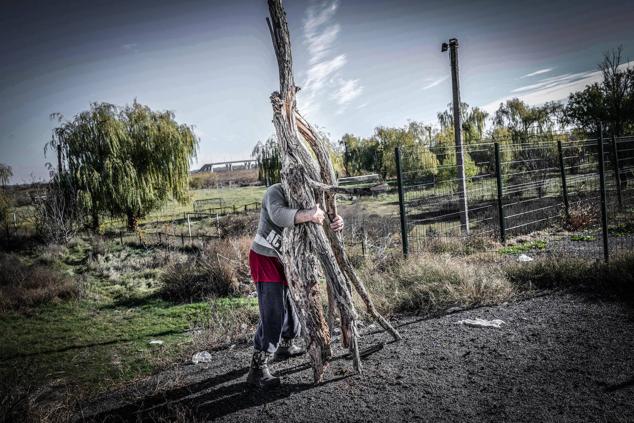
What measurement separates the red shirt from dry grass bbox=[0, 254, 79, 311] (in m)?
8.33

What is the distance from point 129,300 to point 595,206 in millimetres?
14176

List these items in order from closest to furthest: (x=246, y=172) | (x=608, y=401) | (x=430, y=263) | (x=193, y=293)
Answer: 1. (x=608, y=401)
2. (x=430, y=263)
3. (x=193, y=293)
4. (x=246, y=172)

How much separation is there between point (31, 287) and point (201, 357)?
8251 mm

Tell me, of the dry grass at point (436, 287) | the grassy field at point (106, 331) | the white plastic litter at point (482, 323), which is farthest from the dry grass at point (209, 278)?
the white plastic litter at point (482, 323)

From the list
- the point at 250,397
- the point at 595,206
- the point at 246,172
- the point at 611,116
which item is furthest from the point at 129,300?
the point at 246,172

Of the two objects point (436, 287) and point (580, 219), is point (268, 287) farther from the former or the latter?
point (580, 219)

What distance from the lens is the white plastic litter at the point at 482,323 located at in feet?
14.2

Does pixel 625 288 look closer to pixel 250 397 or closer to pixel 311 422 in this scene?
pixel 311 422

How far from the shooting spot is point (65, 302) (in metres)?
8.97

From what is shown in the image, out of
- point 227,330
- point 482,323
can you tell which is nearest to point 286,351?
point 227,330

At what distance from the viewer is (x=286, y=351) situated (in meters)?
4.20

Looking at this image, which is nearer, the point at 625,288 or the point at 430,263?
the point at 625,288

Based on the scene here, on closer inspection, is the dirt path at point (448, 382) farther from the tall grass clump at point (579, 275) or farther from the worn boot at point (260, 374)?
the tall grass clump at point (579, 275)

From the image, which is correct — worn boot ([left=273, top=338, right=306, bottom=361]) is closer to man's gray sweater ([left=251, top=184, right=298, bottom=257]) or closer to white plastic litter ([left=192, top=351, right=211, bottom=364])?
white plastic litter ([left=192, top=351, right=211, bottom=364])
